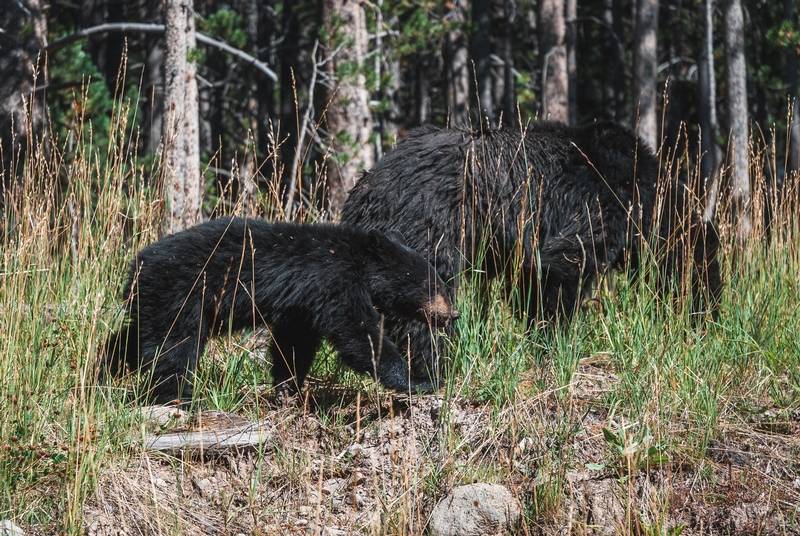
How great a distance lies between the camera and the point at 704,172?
1614 centimetres

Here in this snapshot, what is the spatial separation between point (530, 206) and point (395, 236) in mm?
980

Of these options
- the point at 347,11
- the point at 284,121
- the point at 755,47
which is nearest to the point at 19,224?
the point at 347,11

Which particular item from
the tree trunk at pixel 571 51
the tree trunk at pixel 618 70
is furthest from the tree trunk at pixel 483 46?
the tree trunk at pixel 618 70

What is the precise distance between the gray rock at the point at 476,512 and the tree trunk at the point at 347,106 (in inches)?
222

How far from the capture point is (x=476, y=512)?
11.2ft

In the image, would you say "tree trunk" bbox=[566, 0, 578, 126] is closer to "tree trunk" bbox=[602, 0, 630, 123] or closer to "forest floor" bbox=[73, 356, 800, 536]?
"tree trunk" bbox=[602, 0, 630, 123]

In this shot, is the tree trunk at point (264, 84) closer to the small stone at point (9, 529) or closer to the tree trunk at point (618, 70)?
the tree trunk at point (618, 70)

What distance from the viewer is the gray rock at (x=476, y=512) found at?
3412mm

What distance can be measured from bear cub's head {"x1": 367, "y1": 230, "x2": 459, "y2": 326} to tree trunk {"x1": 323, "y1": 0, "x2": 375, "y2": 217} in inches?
177

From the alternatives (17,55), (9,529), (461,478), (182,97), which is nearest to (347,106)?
(182,97)

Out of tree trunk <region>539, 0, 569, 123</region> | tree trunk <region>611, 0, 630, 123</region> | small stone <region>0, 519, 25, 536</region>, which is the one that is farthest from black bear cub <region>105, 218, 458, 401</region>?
tree trunk <region>611, 0, 630, 123</region>

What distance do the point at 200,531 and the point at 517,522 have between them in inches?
54.0

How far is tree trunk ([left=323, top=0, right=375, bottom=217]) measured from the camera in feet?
29.2

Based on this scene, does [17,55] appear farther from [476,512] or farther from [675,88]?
[675,88]
